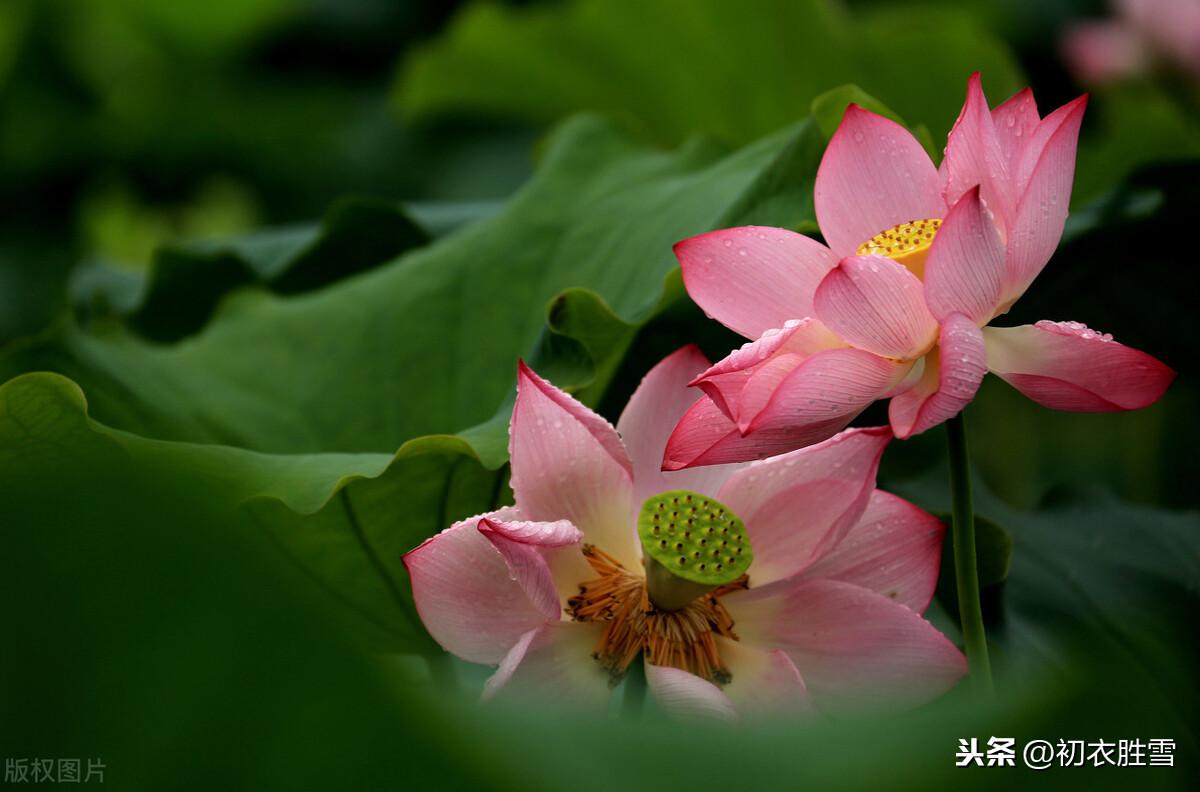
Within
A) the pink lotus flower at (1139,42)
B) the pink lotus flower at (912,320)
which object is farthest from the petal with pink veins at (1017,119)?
the pink lotus flower at (1139,42)

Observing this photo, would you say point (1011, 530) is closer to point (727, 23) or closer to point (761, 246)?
point (761, 246)

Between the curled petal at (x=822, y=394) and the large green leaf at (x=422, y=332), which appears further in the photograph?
the large green leaf at (x=422, y=332)

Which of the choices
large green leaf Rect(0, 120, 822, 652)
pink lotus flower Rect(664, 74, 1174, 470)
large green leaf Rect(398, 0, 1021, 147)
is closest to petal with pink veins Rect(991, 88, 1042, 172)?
pink lotus flower Rect(664, 74, 1174, 470)

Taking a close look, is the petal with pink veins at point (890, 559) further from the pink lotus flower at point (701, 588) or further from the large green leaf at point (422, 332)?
the large green leaf at point (422, 332)

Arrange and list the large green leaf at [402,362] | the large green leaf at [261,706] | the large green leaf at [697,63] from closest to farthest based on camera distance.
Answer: the large green leaf at [261,706] < the large green leaf at [402,362] < the large green leaf at [697,63]

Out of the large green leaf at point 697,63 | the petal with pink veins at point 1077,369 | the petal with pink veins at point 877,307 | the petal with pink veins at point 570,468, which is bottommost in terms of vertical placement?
the petal with pink veins at point 570,468

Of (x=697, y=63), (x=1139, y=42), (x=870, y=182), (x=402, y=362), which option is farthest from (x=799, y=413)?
(x=1139, y=42)

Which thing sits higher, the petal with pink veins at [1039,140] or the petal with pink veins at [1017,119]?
the petal with pink veins at [1017,119]
